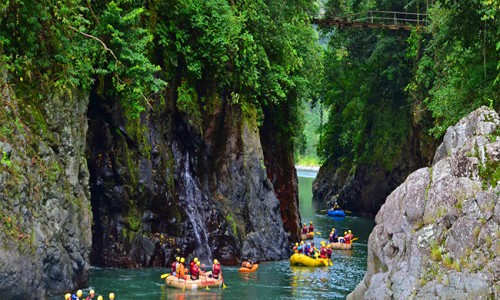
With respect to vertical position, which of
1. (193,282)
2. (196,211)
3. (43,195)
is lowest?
(193,282)

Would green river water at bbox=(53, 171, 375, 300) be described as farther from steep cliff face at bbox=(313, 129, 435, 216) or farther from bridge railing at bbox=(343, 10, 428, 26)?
bridge railing at bbox=(343, 10, 428, 26)

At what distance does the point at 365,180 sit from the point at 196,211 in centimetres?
2862

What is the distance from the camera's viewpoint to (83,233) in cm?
2909

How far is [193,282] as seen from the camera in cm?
3114

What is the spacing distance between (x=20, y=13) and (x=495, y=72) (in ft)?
58.3

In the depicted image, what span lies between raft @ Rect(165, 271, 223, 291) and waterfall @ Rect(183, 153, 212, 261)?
4.00 m

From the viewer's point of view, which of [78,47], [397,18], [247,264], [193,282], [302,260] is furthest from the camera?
[397,18]

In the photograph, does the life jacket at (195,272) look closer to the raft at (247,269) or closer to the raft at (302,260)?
the raft at (247,269)

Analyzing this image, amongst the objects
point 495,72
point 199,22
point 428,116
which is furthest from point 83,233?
point 428,116

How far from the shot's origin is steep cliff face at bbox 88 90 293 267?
1316 inches

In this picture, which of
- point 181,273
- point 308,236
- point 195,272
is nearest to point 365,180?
point 308,236

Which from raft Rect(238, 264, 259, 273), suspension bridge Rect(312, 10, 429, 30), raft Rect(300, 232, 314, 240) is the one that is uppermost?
suspension bridge Rect(312, 10, 429, 30)

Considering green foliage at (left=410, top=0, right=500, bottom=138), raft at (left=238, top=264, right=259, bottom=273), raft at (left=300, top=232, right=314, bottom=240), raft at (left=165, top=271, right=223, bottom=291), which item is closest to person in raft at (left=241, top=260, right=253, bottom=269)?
raft at (left=238, top=264, right=259, bottom=273)

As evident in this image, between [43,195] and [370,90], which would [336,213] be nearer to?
[370,90]
